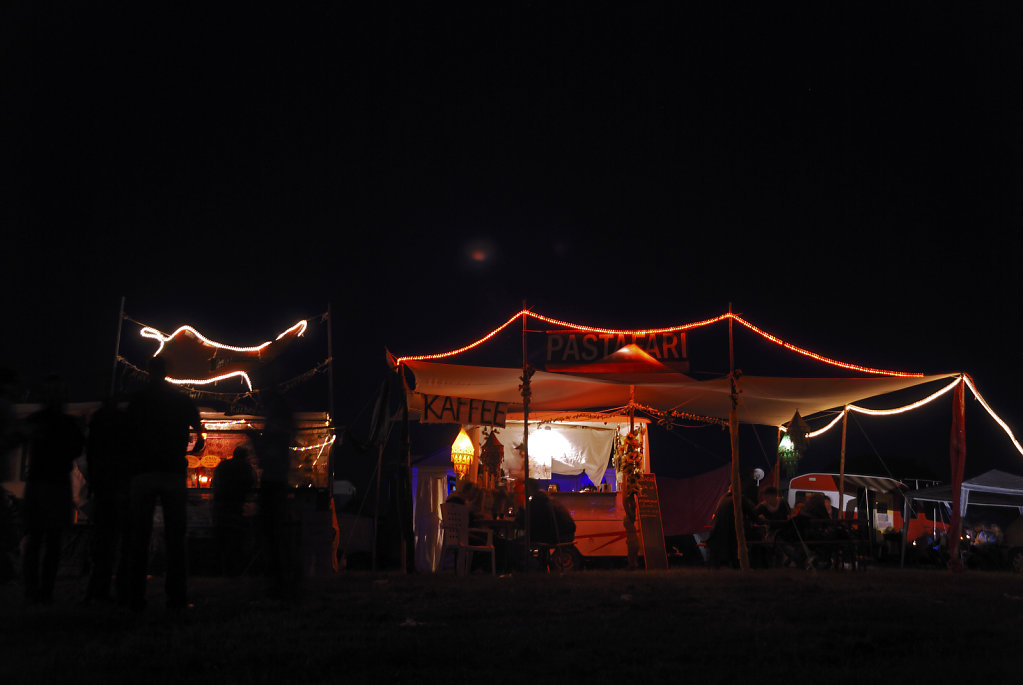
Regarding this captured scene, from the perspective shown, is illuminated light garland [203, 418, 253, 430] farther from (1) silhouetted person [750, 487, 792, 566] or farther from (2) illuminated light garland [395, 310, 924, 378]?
(1) silhouetted person [750, 487, 792, 566]

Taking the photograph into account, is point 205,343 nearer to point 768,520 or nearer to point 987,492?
point 768,520

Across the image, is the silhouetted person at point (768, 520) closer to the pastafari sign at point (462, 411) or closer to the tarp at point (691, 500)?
the tarp at point (691, 500)

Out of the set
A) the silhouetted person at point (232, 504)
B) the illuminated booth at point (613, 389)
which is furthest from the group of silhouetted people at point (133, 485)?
the illuminated booth at point (613, 389)

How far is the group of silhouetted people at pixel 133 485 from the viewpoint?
4.84m

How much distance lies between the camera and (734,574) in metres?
8.23

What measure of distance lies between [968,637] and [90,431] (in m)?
5.46

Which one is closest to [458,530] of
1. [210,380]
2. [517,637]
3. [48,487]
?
[48,487]

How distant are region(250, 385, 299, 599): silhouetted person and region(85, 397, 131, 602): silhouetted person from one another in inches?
31.9

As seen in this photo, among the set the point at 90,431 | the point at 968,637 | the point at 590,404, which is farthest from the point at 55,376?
the point at 590,404

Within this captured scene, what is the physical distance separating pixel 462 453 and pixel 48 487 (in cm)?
793

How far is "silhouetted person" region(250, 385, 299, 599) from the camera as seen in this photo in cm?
538

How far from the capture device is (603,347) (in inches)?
437

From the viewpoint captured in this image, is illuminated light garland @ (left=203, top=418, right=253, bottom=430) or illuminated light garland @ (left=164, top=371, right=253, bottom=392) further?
illuminated light garland @ (left=164, top=371, right=253, bottom=392)

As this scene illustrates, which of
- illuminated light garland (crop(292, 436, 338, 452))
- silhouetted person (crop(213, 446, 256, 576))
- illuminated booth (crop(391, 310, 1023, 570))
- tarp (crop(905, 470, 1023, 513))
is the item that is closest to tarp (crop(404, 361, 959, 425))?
illuminated booth (crop(391, 310, 1023, 570))
